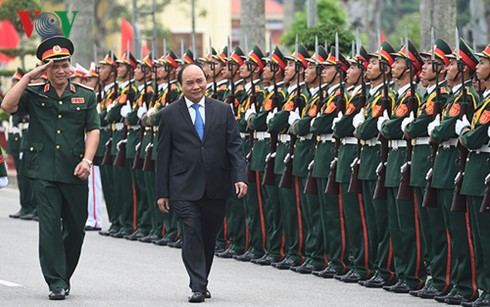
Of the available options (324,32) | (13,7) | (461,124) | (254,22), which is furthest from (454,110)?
(13,7)

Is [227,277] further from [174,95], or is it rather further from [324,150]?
[174,95]

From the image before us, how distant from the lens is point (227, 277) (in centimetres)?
1388

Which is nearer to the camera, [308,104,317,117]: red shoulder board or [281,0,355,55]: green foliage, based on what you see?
[308,104,317,117]: red shoulder board

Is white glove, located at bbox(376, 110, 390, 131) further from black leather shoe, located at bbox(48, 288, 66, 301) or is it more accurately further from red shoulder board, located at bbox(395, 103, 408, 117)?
black leather shoe, located at bbox(48, 288, 66, 301)

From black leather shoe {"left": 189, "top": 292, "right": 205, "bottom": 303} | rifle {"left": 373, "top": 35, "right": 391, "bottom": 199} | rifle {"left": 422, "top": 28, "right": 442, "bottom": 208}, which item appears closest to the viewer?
black leather shoe {"left": 189, "top": 292, "right": 205, "bottom": 303}

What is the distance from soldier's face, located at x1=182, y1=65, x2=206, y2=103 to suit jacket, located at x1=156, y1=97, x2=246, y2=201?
0.35 feet

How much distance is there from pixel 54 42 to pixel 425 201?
123 inches

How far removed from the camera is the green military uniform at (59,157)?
→ 1204 centimetres

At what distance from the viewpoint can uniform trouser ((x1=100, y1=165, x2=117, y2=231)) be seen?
18422 mm

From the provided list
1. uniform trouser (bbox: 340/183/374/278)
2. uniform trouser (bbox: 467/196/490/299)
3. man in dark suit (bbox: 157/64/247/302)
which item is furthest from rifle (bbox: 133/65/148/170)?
uniform trouser (bbox: 467/196/490/299)

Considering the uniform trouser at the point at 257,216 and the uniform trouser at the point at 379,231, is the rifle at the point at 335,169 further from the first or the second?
the uniform trouser at the point at 257,216

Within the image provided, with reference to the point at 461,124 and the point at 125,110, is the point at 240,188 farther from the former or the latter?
the point at 125,110

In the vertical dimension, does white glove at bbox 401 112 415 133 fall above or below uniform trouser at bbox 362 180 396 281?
above

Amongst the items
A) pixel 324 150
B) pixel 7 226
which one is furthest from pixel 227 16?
pixel 324 150
